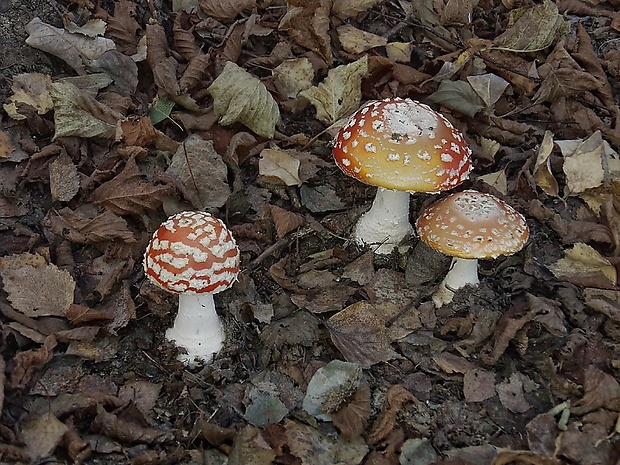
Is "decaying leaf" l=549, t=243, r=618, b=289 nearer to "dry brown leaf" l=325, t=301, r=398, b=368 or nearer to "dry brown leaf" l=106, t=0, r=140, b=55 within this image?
"dry brown leaf" l=325, t=301, r=398, b=368

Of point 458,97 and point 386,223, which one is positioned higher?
point 458,97

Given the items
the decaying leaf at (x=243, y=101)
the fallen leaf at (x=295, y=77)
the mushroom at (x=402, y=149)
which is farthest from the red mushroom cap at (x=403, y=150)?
the fallen leaf at (x=295, y=77)

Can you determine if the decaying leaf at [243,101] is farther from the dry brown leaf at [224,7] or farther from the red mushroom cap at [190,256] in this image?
the red mushroom cap at [190,256]

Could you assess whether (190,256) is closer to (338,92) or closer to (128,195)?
(128,195)

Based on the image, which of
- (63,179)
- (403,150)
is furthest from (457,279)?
(63,179)

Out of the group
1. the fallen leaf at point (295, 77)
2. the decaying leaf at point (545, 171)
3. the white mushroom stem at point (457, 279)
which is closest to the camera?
the white mushroom stem at point (457, 279)

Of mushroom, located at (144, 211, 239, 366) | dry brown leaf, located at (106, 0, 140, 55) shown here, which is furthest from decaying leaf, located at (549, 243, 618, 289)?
dry brown leaf, located at (106, 0, 140, 55)

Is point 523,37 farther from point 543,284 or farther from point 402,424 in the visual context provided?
point 402,424
